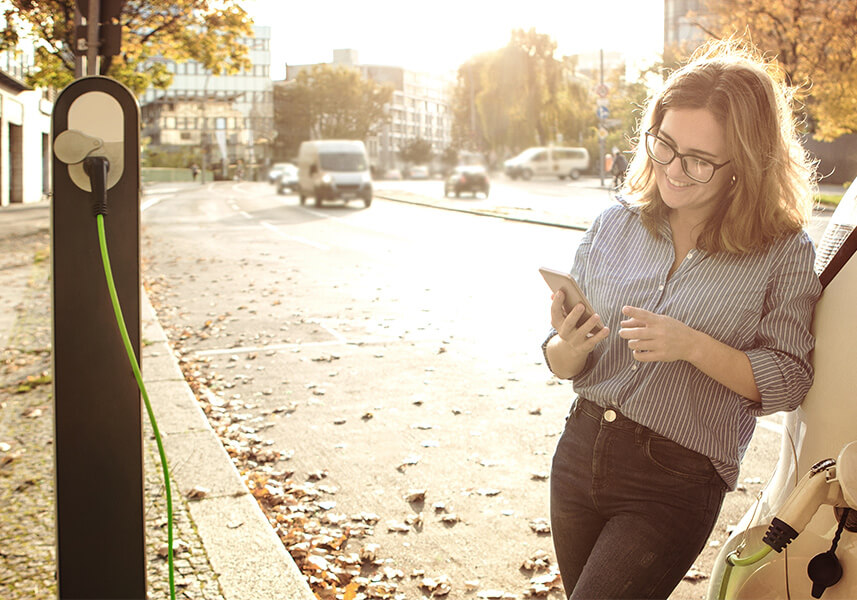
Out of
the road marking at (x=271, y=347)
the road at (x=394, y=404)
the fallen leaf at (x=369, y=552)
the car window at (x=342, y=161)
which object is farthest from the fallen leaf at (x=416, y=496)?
the car window at (x=342, y=161)

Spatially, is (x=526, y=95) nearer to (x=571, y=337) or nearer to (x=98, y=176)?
(x=571, y=337)

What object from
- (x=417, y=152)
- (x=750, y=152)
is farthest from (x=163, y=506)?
(x=417, y=152)

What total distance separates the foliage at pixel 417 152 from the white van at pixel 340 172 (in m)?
76.5

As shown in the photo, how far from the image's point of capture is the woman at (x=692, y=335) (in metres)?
2.00

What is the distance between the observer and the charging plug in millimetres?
2035

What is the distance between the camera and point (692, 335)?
198cm

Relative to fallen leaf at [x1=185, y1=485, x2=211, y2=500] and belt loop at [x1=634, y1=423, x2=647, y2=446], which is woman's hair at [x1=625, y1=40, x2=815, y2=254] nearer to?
belt loop at [x1=634, y1=423, x2=647, y2=446]

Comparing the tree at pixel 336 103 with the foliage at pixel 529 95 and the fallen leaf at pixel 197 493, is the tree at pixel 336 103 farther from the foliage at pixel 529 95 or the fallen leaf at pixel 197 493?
the fallen leaf at pixel 197 493

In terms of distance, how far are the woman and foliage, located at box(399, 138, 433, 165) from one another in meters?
109

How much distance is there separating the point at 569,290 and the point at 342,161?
107 feet

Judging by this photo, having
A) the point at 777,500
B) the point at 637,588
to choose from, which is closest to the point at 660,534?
the point at 637,588

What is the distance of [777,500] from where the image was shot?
196cm

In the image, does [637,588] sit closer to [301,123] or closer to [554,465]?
[554,465]

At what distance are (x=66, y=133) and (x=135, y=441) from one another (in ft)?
2.27
